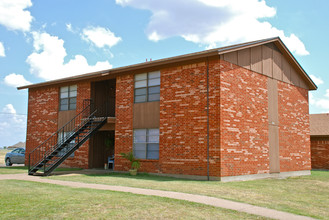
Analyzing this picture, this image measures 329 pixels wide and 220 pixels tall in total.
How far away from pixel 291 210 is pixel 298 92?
1419cm

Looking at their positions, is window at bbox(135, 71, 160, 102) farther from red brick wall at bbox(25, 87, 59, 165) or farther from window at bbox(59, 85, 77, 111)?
red brick wall at bbox(25, 87, 59, 165)

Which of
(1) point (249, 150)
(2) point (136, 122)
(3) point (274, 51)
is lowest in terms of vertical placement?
(1) point (249, 150)

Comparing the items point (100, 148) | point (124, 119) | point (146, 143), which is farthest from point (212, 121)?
point (100, 148)

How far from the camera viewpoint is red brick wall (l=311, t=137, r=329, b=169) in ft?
85.5

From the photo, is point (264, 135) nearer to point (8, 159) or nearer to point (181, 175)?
point (181, 175)

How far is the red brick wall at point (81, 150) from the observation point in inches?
811

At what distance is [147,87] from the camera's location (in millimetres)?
17750

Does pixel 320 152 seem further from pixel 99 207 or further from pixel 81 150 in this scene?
pixel 99 207

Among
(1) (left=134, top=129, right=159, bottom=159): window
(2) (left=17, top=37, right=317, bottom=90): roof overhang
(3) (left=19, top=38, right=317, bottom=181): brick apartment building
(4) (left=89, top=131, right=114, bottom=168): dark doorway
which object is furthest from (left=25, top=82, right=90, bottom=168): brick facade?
(1) (left=134, top=129, right=159, bottom=159): window

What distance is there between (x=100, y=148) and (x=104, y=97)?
10.3 feet

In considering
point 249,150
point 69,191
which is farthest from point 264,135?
point 69,191

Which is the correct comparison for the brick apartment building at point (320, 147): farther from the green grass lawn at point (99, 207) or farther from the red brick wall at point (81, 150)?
the green grass lawn at point (99, 207)

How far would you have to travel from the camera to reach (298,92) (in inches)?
842

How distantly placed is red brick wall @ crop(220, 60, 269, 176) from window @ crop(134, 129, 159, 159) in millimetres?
3565
